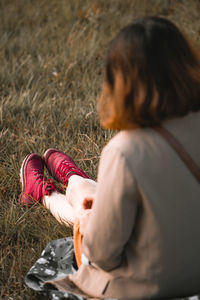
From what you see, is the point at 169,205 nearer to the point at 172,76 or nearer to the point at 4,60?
the point at 172,76

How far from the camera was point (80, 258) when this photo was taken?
161 centimetres

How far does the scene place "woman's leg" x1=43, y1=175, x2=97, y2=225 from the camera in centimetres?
193

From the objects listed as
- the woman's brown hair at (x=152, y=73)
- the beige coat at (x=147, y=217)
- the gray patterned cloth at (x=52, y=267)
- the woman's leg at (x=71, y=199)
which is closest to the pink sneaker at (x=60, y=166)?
the woman's leg at (x=71, y=199)

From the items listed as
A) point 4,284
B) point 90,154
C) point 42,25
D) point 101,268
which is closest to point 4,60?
point 42,25

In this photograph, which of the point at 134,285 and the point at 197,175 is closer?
the point at 197,175

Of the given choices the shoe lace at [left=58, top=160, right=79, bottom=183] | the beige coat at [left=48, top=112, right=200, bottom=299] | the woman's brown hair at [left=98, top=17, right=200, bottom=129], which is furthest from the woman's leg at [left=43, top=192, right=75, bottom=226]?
the woman's brown hair at [left=98, top=17, right=200, bottom=129]

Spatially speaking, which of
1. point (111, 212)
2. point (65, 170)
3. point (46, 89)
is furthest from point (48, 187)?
point (46, 89)

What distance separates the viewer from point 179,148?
1.17m

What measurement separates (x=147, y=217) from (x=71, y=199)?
861 millimetres

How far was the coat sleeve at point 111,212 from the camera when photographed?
3.74ft

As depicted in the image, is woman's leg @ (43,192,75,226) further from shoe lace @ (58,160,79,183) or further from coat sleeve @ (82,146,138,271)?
coat sleeve @ (82,146,138,271)

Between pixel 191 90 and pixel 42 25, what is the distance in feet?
13.4

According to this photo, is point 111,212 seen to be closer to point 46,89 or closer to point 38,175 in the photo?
point 38,175

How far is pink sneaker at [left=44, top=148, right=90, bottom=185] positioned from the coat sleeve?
105 cm
